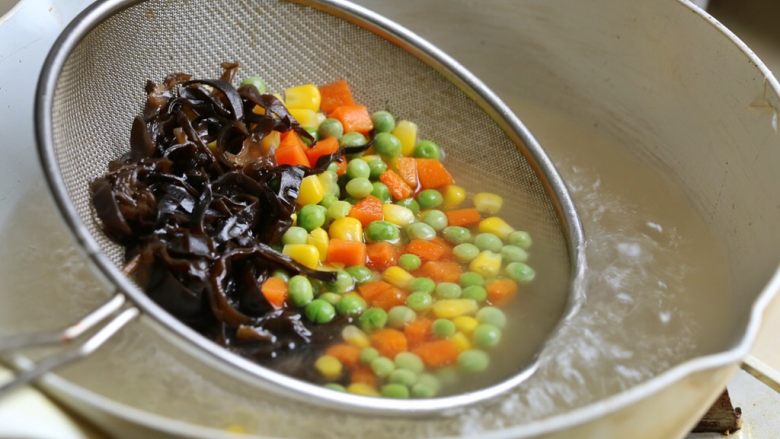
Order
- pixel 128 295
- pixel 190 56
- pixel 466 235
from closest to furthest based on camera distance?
pixel 128 295 < pixel 466 235 < pixel 190 56

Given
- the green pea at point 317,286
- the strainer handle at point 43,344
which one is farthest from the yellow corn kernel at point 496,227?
the strainer handle at point 43,344

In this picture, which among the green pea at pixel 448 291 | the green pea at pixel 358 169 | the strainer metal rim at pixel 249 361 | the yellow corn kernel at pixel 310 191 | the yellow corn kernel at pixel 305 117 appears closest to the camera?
the strainer metal rim at pixel 249 361

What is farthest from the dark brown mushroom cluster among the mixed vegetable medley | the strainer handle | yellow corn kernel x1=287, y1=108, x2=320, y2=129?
the strainer handle

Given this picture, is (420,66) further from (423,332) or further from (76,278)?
(76,278)

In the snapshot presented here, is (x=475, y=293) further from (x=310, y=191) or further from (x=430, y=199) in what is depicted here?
(x=310, y=191)

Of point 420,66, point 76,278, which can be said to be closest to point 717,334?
point 420,66

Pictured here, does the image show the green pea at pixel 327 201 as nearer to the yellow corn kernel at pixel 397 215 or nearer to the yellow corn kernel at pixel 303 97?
the yellow corn kernel at pixel 397 215

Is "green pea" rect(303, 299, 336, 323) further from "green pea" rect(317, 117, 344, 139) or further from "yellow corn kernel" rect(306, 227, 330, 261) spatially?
"green pea" rect(317, 117, 344, 139)
